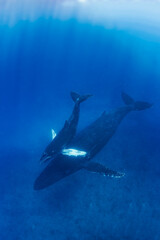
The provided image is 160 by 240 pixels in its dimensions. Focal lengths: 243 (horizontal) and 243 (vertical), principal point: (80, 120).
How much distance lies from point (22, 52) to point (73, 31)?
16.9ft

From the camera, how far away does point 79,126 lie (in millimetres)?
12562

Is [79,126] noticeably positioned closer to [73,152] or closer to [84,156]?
[84,156]

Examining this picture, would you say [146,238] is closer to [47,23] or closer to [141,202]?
[141,202]

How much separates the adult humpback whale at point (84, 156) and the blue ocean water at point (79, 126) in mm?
1144

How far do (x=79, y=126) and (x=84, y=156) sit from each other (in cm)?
350

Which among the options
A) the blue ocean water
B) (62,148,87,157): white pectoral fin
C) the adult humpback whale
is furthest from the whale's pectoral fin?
the blue ocean water

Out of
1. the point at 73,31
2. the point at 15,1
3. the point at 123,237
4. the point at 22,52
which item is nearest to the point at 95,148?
the point at 123,237

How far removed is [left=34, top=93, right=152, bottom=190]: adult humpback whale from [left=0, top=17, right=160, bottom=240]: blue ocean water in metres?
1.14

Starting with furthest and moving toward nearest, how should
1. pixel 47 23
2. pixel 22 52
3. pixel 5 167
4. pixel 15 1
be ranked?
1. pixel 15 1
2. pixel 47 23
3. pixel 22 52
4. pixel 5 167

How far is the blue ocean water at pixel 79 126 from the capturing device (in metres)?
9.07

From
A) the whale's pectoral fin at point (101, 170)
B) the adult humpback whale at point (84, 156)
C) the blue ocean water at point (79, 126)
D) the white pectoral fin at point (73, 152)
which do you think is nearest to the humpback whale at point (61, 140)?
the white pectoral fin at point (73, 152)

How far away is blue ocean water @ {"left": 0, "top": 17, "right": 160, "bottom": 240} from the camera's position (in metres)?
9.07

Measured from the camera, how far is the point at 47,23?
23859 millimetres

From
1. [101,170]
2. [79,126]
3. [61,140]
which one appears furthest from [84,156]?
[79,126]
